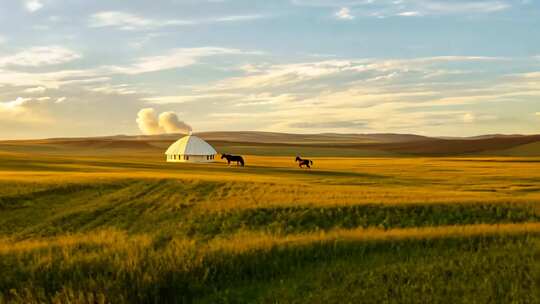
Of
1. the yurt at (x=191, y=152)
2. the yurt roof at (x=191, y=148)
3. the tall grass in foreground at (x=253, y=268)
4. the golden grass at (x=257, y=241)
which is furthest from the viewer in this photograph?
the yurt roof at (x=191, y=148)

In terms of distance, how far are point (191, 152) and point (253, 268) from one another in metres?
81.4

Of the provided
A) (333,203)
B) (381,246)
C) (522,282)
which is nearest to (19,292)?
(381,246)

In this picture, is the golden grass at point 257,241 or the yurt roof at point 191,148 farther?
the yurt roof at point 191,148

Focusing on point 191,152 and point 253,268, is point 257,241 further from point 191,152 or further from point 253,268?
point 191,152

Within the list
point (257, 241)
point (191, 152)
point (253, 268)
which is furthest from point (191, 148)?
point (253, 268)

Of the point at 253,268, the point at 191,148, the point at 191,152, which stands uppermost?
the point at 191,148

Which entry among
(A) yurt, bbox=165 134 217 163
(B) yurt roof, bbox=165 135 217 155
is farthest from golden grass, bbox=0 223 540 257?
(B) yurt roof, bbox=165 135 217 155

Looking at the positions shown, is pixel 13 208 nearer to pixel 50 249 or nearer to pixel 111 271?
pixel 50 249

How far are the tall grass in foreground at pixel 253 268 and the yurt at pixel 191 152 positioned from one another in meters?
77.9

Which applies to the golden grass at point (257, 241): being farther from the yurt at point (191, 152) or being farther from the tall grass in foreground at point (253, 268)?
the yurt at point (191, 152)

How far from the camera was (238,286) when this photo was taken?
33.1 feet

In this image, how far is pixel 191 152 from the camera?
299ft

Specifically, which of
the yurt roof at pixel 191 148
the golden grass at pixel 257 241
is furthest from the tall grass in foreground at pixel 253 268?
the yurt roof at pixel 191 148

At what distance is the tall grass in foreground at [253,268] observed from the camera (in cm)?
927
